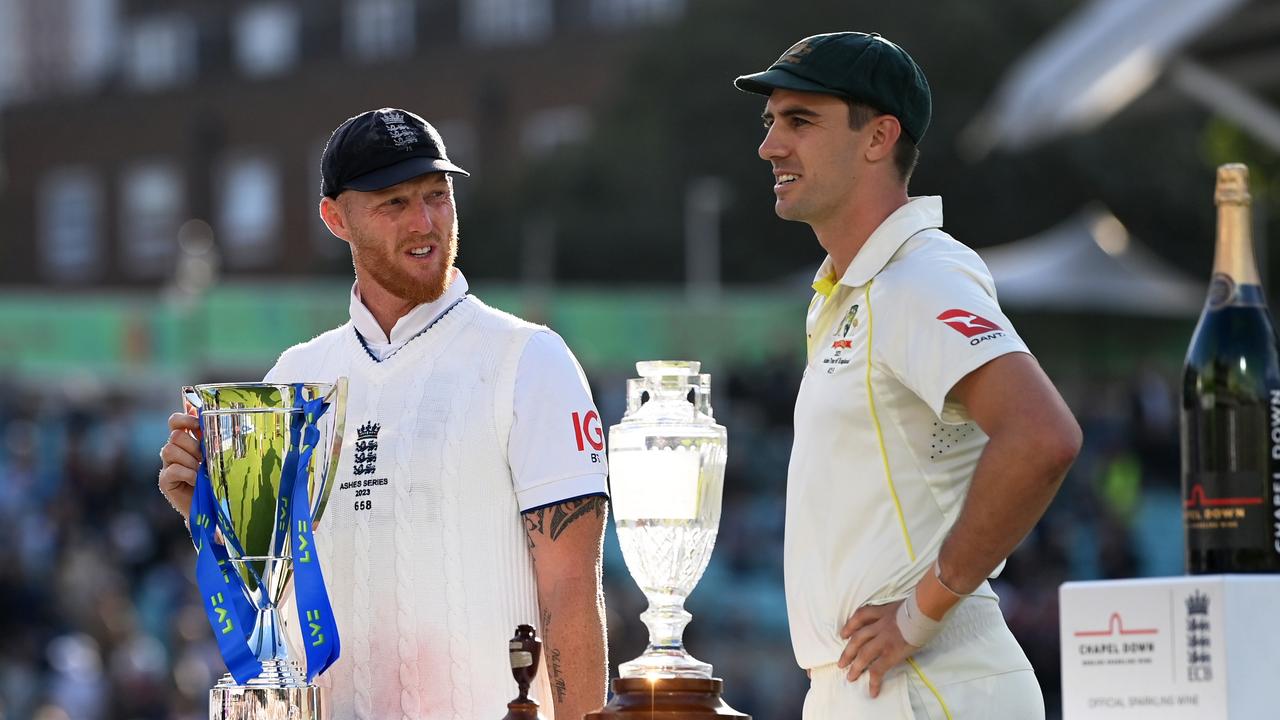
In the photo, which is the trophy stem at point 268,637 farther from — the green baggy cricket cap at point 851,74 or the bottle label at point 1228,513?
the bottle label at point 1228,513

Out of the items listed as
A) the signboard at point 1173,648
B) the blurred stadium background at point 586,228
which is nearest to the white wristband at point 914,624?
the signboard at point 1173,648

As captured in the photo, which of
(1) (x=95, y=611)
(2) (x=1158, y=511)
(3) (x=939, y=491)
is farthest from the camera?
(2) (x=1158, y=511)

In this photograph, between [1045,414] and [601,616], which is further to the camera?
[601,616]

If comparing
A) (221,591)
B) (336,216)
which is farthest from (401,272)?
(221,591)

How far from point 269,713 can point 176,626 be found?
1226 centimetres

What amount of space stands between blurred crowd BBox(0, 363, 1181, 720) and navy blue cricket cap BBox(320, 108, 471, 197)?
954 cm

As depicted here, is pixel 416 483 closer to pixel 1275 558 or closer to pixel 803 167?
pixel 803 167

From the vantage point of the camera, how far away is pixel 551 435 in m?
3.61

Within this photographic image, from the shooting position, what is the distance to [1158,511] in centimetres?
1925

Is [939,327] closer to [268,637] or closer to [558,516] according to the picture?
[558,516]

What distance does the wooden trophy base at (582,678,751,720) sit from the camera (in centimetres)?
290

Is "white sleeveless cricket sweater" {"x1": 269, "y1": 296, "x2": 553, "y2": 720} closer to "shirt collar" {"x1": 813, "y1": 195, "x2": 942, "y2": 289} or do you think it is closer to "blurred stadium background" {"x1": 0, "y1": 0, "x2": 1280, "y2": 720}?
"shirt collar" {"x1": 813, "y1": 195, "x2": 942, "y2": 289}

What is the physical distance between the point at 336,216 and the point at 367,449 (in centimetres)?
45

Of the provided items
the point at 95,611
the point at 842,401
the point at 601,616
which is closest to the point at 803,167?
the point at 842,401
